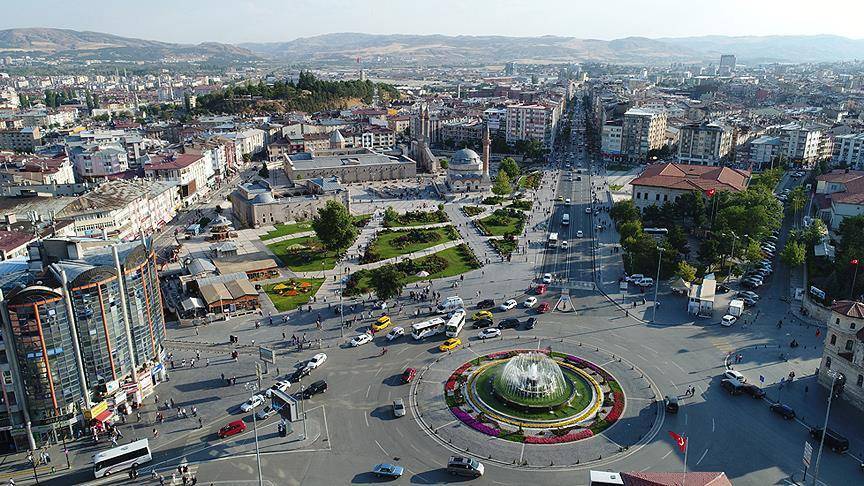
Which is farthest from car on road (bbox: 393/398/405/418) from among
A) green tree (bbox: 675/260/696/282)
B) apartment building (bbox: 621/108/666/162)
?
apartment building (bbox: 621/108/666/162)

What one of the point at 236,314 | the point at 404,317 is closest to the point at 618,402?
the point at 404,317

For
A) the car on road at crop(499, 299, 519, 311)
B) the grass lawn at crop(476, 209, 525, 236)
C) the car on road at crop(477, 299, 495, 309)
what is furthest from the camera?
the grass lawn at crop(476, 209, 525, 236)

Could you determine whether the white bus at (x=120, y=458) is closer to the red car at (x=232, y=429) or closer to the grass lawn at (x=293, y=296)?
the red car at (x=232, y=429)

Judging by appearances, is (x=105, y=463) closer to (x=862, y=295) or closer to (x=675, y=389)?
(x=675, y=389)

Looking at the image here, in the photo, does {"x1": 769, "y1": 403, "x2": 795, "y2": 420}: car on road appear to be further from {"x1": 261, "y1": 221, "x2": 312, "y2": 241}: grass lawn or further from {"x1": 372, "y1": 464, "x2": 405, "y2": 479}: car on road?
{"x1": 261, "y1": 221, "x2": 312, "y2": 241}: grass lawn

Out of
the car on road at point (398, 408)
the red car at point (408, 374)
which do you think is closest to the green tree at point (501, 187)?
the red car at point (408, 374)

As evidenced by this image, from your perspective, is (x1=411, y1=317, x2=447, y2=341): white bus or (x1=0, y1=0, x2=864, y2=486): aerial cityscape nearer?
(x1=0, y1=0, x2=864, y2=486): aerial cityscape
